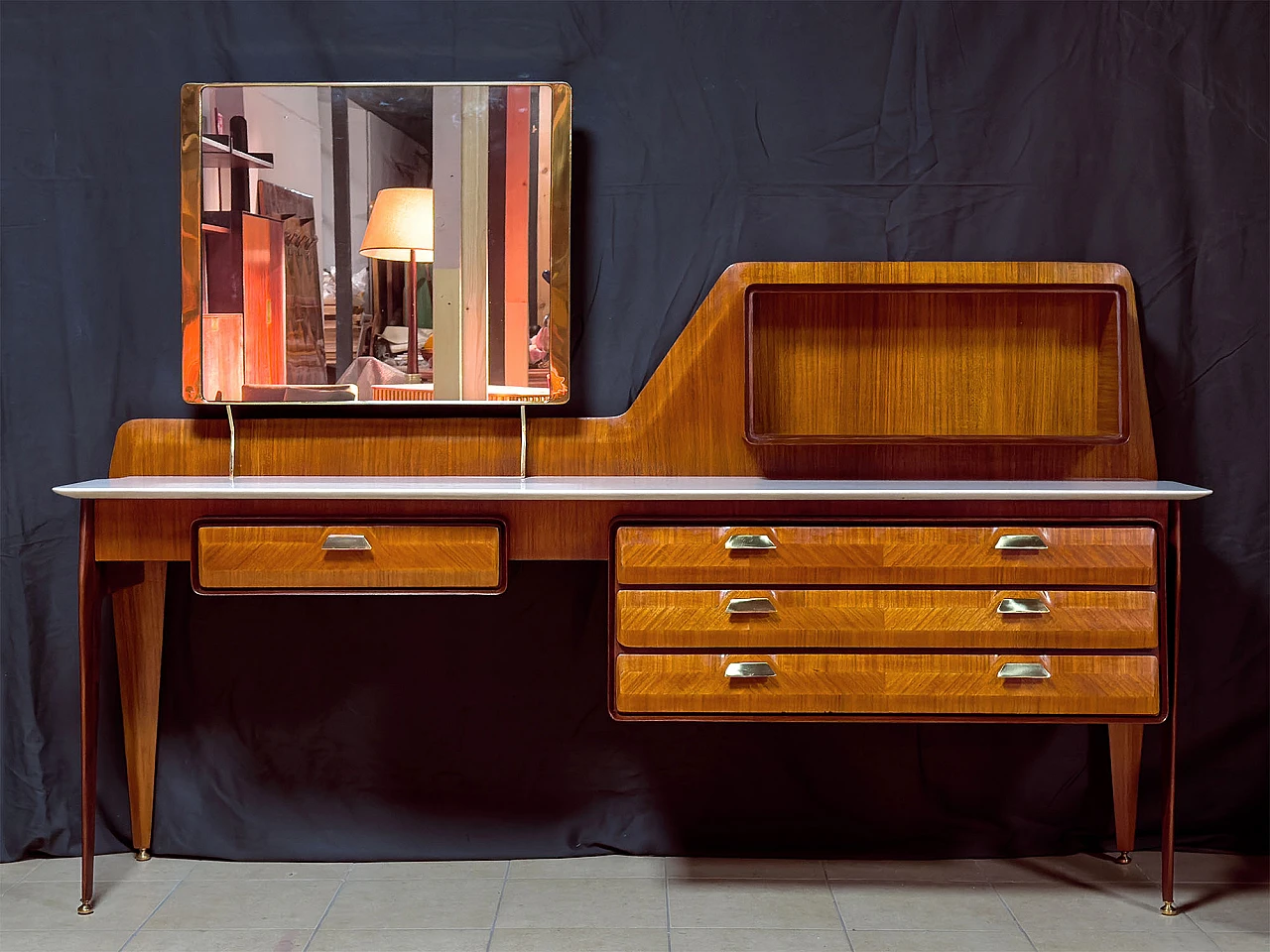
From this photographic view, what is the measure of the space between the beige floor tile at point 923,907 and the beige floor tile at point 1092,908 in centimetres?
4

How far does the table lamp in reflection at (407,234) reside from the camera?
227 centimetres

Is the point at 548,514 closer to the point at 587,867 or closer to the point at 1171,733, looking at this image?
the point at 587,867

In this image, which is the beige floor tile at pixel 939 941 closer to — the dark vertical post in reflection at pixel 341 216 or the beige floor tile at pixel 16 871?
the dark vertical post in reflection at pixel 341 216

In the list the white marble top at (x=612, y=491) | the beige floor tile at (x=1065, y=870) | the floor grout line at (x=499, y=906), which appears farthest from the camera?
the beige floor tile at (x=1065, y=870)

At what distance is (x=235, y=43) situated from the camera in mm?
2330

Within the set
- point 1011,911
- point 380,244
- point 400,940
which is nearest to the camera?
point 400,940

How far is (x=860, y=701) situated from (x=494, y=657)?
92 cm

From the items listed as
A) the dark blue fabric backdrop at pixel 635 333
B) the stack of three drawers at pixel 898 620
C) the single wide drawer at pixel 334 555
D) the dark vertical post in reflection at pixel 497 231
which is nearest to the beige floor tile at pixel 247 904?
the dark blue fabric backdrop at pixel 635 333

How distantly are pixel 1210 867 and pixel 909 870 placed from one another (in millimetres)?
716

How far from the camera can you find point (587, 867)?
2328 mm

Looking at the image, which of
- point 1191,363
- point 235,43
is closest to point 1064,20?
point 1191,363

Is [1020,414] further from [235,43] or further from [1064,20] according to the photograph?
[235,43]

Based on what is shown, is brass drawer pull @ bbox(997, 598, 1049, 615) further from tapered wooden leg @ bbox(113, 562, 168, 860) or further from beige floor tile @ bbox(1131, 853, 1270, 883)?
tapered wooden leg @ bbox(113, 562, 168, 860)

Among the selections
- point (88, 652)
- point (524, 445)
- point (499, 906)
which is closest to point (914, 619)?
point (524, 445)
